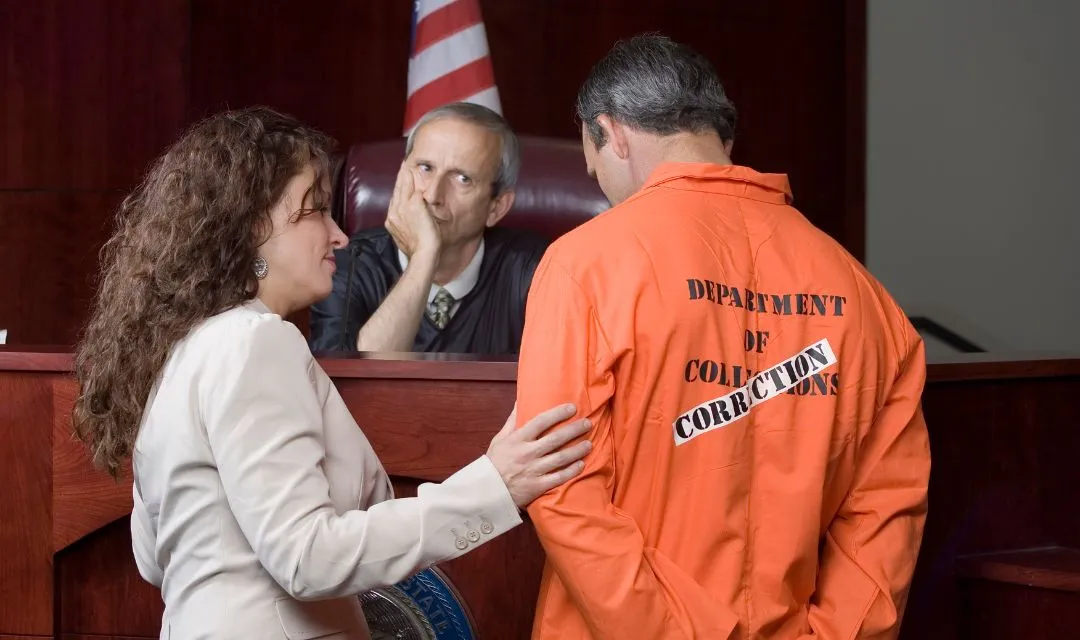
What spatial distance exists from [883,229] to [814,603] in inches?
153

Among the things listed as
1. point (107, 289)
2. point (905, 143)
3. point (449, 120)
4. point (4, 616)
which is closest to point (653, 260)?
point (107, 289)

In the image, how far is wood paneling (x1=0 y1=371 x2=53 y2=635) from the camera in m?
1.68

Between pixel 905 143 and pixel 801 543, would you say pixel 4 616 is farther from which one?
pixel 905 143

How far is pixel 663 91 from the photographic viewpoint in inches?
54.2

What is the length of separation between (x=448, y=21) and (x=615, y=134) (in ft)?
8.73

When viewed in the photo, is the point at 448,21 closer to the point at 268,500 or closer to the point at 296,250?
the point at 296,250

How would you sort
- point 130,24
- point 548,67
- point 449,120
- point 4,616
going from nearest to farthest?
point 4,616
point 449,120
point 130,24
point 548,67

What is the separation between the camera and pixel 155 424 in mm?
1221

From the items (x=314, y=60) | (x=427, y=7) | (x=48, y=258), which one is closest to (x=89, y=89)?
(x=48, y=258)

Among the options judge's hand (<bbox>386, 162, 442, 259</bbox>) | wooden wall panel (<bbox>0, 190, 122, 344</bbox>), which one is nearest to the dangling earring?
judge's hand (<bbox>386, 162, 442, 259</bbox>)

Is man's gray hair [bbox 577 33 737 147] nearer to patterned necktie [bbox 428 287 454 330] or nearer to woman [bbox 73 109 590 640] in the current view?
woman [bbox 73 109 590 640]

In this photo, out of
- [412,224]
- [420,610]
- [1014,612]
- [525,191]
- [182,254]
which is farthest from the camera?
[525,191]

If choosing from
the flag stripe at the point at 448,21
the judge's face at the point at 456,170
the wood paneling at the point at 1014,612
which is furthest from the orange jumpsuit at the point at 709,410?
the flag stripe at the point at 448,21

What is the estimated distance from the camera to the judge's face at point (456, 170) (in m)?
2.97
